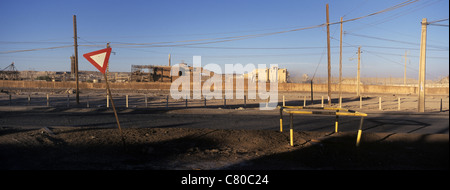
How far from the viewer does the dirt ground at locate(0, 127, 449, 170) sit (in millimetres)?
6754

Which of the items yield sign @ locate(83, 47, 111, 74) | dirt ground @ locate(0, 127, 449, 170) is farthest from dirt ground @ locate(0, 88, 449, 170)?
yield sign @ locate(83, 47, 111, 74)

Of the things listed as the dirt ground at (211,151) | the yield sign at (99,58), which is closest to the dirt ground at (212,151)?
the dirt ground at (211,151)

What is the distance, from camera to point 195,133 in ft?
33.4

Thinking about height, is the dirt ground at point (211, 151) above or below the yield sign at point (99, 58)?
below

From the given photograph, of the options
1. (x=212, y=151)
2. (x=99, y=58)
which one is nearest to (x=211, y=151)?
(x=212, y=151)

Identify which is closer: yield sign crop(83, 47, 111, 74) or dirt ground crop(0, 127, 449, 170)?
dirt ground crop(0, 127, 449, 170)

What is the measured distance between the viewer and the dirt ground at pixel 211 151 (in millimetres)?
6754

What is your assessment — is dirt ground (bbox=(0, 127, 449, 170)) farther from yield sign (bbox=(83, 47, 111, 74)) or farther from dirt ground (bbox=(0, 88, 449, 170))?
yield sign (bbox=(83, 47, 111, 74))

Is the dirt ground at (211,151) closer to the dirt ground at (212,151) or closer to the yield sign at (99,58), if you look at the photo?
the dirt ground at (212,151)

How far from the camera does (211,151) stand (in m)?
8.12

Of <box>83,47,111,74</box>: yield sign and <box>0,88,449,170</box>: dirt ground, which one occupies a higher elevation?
<box>83,47,111,74</box>: yield sign

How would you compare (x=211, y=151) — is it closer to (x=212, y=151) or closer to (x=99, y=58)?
(x=212, y=151)
